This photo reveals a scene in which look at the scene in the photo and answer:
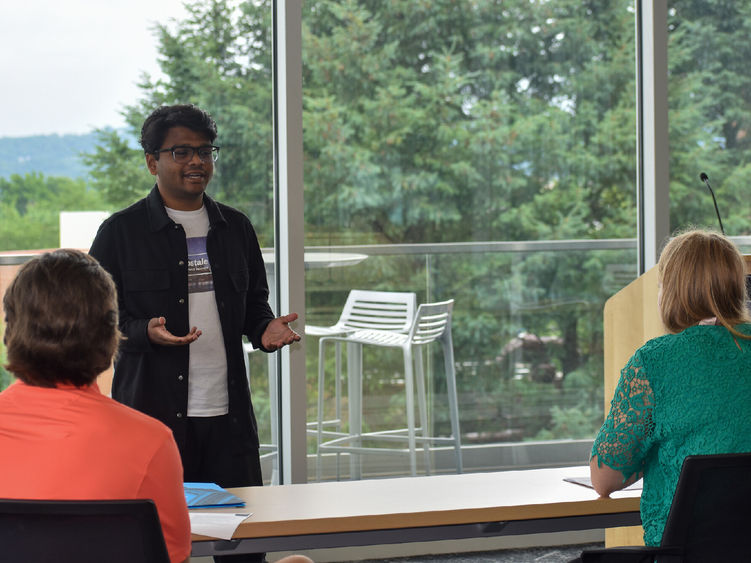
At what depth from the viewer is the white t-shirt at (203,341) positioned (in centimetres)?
251

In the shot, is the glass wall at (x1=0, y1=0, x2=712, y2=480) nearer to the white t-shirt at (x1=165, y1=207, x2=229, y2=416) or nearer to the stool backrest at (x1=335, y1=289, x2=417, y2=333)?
the stool backrest at (x1=335, y1=289, x2=417, y2=333)

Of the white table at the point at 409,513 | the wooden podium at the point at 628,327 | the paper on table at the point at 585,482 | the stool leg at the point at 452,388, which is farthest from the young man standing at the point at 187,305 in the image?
the stool leg at the point at 452,388

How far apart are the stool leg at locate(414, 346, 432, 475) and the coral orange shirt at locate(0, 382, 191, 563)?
2.59 m

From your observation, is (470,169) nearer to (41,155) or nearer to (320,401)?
(320,401)

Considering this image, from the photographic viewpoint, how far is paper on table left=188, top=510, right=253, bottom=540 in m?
1.84

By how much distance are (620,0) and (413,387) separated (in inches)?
81.1

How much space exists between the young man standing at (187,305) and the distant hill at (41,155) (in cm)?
107

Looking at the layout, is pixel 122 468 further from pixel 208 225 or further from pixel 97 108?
pixel 97 108

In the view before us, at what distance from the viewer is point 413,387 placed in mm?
3963

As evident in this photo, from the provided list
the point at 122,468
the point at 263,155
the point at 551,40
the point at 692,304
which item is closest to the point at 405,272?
the point at 263,155

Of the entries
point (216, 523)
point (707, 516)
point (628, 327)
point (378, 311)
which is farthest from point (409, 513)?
point (378, 311)

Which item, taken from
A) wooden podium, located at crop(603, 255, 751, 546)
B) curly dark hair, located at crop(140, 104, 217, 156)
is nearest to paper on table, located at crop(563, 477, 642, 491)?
wooden podium, located at crop(603, 255, 751, 546)

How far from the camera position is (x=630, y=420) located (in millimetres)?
1820

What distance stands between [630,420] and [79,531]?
1.11 m
